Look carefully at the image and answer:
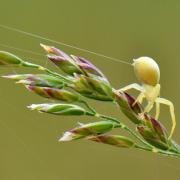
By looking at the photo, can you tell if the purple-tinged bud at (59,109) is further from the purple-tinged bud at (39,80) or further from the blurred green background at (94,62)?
the blurred green background at (94,62)

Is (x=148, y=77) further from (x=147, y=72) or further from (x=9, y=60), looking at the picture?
(x=9, y=60)

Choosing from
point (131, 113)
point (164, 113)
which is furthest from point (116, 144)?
point (164, 113)

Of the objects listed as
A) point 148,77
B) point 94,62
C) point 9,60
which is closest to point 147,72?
point 148,77

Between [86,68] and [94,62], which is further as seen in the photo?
[94,62]

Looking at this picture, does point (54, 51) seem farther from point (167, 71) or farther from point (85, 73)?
point (167, 71)

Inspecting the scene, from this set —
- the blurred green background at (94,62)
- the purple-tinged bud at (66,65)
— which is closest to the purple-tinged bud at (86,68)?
the purple-tinged bud at (66,65)
